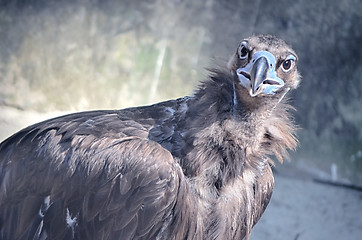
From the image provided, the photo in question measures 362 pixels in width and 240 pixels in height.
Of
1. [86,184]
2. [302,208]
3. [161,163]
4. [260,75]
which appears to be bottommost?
[302,208]

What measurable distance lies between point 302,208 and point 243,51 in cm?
224

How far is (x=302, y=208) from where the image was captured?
5.21 m

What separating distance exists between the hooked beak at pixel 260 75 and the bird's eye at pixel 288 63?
7cm

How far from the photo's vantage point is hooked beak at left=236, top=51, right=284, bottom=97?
3066mm

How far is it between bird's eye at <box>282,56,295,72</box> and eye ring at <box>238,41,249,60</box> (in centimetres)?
18

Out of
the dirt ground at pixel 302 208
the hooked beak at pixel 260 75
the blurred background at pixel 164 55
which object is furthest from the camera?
the blurred background at pixel 164 55

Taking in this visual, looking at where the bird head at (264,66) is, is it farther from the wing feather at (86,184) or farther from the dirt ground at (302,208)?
the dirt ground at (302,208)

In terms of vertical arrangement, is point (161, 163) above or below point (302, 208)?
above

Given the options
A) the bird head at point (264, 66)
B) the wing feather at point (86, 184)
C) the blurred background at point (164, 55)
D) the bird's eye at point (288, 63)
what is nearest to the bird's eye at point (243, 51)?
the bird head at point (264, 66)

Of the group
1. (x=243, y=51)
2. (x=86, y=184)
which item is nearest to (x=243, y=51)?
(x=243, y=51)

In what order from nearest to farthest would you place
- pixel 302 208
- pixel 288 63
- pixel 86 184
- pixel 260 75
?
1. pixel 260 75
2. pixel 86 184
3. pixel 288 63
4. pixel 302 208

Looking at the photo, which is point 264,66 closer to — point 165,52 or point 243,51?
point 243,51

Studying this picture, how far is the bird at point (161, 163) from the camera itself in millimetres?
3137

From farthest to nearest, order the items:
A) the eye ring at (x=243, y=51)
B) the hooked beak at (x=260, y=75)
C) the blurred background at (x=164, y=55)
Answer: the blurred background at (x=164, y=55)
the eye ring at (x=243, y=51)
the hooked beak at (x=260, y=75)
